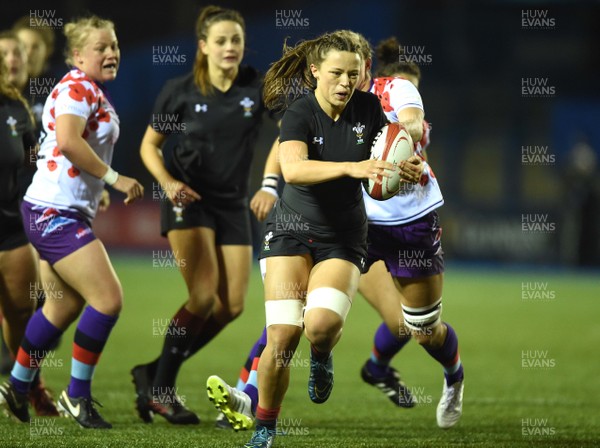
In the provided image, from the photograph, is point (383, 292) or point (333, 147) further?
point (383, 292)

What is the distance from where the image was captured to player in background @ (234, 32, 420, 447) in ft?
15.9

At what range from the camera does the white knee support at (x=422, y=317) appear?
593 cm

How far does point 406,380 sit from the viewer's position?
27.6ft

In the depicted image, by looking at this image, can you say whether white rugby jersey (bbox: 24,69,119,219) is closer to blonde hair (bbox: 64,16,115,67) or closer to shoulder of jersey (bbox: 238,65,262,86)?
blonde hair (bbox: 64,16,115,67)

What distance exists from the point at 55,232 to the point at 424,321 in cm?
201

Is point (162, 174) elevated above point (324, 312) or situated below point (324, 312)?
above

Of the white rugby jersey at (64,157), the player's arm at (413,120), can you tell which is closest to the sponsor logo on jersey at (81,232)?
the white rugby jersey at (64,157)

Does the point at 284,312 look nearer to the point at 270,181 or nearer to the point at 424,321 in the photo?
the point at 424,321

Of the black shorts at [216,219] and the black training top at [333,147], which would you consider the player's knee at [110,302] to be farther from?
the black training top at [333,147]

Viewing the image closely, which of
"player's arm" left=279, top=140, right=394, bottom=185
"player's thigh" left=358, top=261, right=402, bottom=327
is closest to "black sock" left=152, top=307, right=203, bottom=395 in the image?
"player's thigh" left=358, top=261, right=402, bottom=327

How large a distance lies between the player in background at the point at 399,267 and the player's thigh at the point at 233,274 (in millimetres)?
484

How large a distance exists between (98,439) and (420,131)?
84.9 inches

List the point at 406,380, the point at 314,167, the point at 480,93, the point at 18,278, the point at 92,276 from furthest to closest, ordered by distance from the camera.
A: the point at 480,93 → the point at 406,380 → the point at 18,278 → the point at 92,276 → the point at 314,167

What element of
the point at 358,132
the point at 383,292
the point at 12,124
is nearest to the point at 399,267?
the point at 383,292
